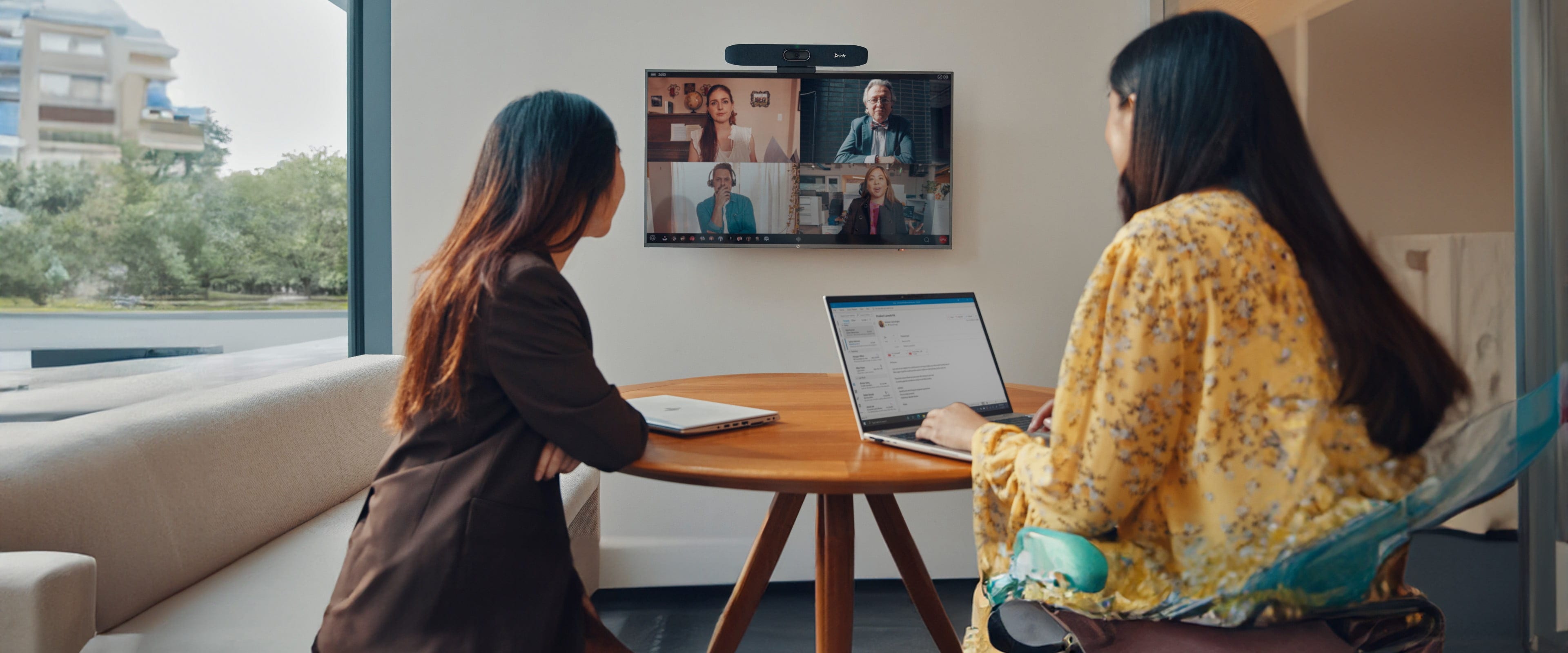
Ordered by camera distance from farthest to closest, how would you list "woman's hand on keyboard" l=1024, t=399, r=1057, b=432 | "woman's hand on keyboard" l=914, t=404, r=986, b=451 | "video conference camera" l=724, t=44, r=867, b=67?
"video conference camera" l=724, t=44, r=867, b=67 < "woman's hand on keyboard" l=1024, t=399, r=1057, b=432 < "woman's hand on keyboard" l=914, t=404, r=986, b=451

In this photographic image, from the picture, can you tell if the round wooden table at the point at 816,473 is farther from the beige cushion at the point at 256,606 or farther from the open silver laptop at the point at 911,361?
the beige cushion at the point at 256,606

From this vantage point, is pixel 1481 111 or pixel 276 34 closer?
pixel 1481 111

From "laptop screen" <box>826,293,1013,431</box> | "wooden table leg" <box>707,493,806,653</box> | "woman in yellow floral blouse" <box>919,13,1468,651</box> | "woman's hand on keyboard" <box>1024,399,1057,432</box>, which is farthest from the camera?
"wooden table leg" <box>707,493,806,653</box>

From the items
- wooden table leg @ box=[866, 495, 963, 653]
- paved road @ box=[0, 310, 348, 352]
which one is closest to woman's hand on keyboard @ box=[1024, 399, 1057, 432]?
wooden table leg @ box=[866, 495, 963, 653]

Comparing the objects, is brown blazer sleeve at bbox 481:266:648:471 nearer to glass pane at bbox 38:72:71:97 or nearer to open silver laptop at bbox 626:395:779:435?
open silver laptop at bbox 626:395:779:435

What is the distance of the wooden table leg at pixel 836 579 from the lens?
1.47 m

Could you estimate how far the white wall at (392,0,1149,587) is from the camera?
282 centimetres

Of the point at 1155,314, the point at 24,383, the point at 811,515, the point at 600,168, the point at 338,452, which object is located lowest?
the point at 811,515

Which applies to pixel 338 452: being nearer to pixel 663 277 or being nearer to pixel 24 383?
pixel 24 383

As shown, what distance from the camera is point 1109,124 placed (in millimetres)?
1139

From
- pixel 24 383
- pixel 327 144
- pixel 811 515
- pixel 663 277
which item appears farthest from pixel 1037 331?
pixel 24 383

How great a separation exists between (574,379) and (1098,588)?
0.75 m

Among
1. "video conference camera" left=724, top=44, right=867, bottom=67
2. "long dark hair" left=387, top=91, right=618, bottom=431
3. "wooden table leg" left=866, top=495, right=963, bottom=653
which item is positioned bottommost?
"wooden table leg" left=866, top=495, right=963, bottom=653

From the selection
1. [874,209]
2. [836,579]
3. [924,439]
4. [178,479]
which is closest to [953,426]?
[924,439]
